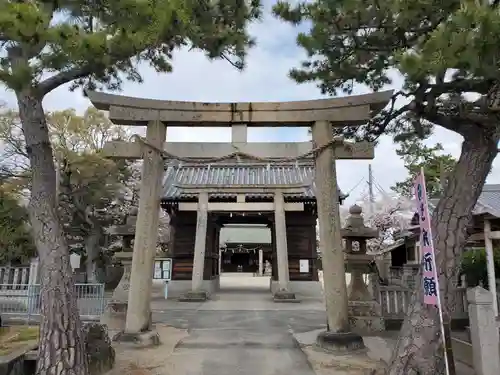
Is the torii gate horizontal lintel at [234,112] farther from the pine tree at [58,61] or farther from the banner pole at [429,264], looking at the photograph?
the banner pole at [429,264]

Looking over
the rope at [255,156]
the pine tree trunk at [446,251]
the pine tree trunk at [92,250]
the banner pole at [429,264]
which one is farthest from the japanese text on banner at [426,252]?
the pine tree trunk at [92,250]

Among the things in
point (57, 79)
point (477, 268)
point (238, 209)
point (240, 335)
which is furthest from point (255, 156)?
point (238, 209)

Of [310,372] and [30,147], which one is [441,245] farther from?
[30,147]

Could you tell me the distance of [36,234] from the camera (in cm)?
489

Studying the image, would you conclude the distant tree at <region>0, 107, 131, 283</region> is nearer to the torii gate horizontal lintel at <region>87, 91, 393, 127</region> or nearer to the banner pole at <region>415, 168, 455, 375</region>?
the torii gate horizontal lintel at <region>87, 91, 393, 127</region>

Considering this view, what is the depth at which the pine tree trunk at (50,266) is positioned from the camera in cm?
451

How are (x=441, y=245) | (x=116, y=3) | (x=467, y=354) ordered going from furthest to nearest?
(x=467, y=354) → (x=441, y=245) → (x=116, y=3)

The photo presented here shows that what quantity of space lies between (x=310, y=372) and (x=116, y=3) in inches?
211

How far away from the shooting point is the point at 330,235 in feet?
23.0

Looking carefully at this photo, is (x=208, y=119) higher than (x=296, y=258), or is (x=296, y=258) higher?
(x=208, y=119)

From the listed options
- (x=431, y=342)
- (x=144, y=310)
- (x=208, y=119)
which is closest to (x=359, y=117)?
(x=208, y=119)

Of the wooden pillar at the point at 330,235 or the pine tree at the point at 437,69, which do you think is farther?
the wooden pillar at the point at 330,235

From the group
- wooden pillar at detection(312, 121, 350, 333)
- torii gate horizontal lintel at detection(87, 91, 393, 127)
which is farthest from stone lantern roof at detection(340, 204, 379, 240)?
torii gate horizontal lintel at detection(87, 91, 393, 127)

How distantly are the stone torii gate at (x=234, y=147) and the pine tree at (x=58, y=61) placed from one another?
1912 millimetres
